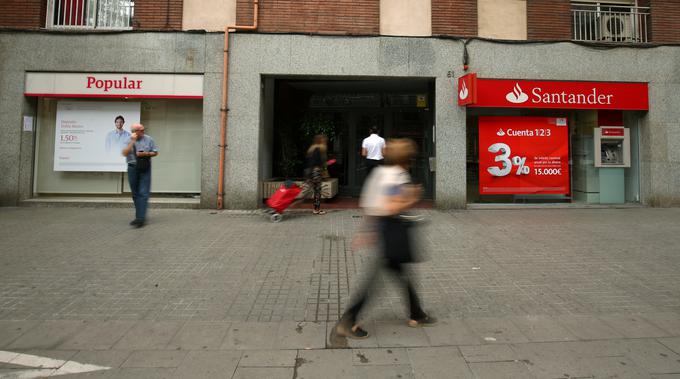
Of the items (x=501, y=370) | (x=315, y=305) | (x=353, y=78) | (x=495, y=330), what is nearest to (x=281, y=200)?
(x=353, y=78)

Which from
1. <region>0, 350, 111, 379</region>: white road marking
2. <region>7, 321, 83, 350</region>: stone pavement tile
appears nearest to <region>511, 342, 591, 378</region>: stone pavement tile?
<region>0, 350, 111, 379</region>: white road marking

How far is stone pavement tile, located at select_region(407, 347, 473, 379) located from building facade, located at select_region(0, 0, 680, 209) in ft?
23.5

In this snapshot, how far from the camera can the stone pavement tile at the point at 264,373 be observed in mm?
2955

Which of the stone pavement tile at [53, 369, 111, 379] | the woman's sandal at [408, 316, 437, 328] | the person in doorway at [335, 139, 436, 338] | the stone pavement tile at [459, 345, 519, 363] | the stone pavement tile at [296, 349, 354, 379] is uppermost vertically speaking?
the person in doorway at [335, 139, 436, 338]

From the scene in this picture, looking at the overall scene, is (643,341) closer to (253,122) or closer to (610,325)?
(610,325)

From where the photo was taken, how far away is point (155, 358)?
10.5 feet

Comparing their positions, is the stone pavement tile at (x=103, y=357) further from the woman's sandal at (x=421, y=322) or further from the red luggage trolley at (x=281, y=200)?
the red luggage trolley at (x=281, y=200)

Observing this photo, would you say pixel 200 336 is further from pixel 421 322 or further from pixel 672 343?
pixel 672 343

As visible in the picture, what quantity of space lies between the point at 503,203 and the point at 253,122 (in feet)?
21.5

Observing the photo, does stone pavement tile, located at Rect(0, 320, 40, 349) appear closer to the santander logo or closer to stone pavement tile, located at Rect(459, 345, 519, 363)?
stone pavement tile, located at Rect(459, 345, 519, 363)

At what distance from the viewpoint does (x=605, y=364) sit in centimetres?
312

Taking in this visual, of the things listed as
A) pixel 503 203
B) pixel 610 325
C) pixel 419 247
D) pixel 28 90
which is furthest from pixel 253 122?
pixel 610 325

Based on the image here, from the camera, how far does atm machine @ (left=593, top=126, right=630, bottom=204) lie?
10.9 metres

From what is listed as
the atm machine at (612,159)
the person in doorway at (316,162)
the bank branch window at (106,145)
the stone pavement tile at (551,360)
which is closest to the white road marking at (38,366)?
the stone pavement tile at (551,360)
